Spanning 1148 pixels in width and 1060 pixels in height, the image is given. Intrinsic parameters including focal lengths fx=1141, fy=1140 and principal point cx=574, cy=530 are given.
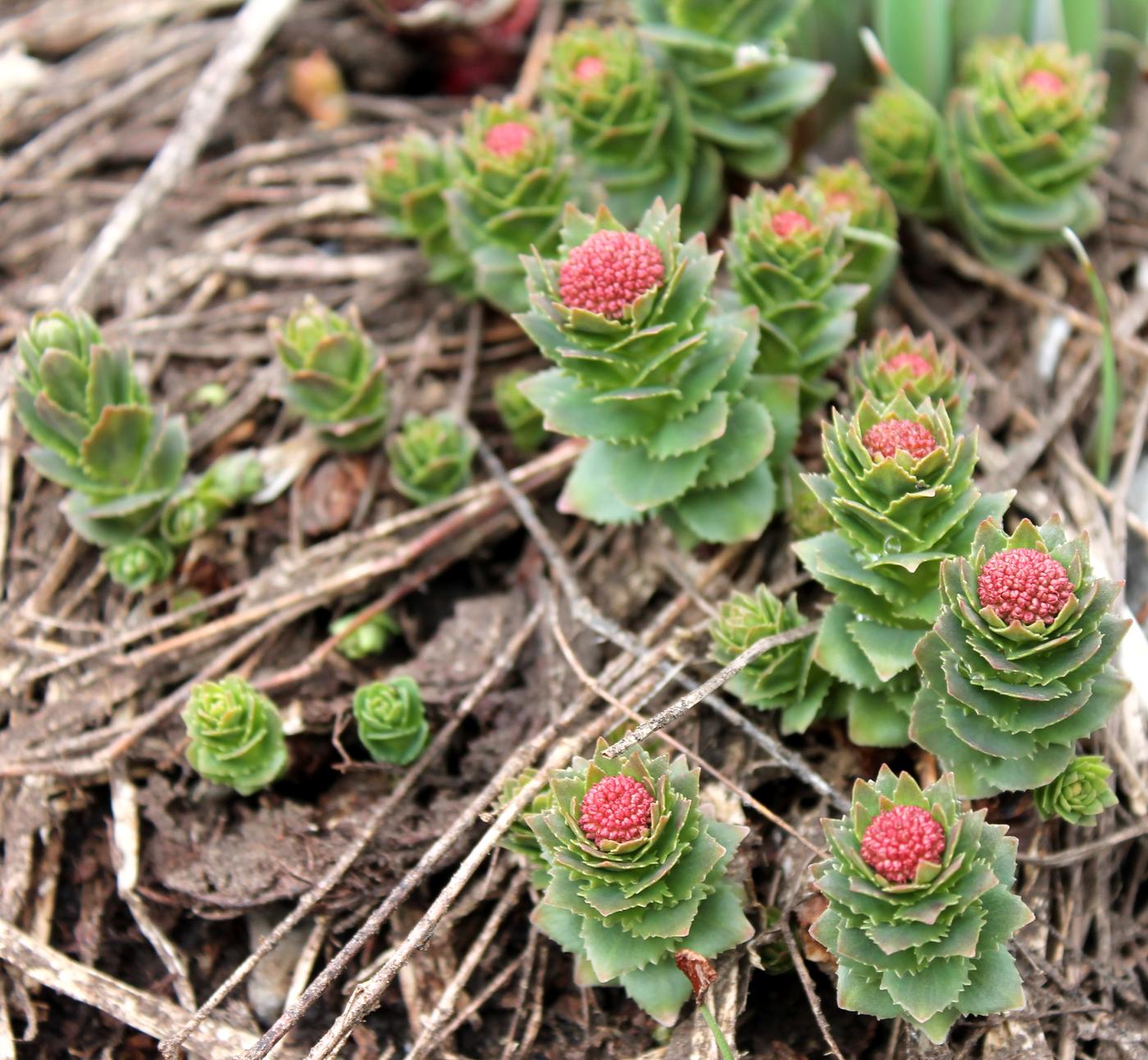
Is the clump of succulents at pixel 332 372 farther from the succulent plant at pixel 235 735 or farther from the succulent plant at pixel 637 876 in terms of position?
the succulent plant at pixel 637 876

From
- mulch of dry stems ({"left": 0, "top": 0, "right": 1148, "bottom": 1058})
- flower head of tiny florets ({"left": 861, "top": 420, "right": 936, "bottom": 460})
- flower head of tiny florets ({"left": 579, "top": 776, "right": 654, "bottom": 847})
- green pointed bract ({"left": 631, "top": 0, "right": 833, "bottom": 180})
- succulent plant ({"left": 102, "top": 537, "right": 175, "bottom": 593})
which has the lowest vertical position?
mulch of dry stems ({"left": 0, "top": 0, "right": 1148, "bottom": 1058})

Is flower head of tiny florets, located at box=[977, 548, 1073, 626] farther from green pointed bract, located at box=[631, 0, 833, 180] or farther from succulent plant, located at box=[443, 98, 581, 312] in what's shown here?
green pointed bract, located at box=[631, 0, 833, 180]

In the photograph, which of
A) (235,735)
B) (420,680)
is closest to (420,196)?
(420,680)

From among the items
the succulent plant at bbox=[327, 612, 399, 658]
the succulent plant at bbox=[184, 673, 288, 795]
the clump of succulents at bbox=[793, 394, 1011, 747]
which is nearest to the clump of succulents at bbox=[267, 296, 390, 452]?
the succulent plant at bbox=[327, 612, 399, 658]

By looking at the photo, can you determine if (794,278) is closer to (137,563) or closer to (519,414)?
(519,414)

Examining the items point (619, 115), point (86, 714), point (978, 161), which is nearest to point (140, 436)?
point (86, 714)

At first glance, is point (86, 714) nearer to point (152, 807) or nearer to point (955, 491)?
point (152, 807)
